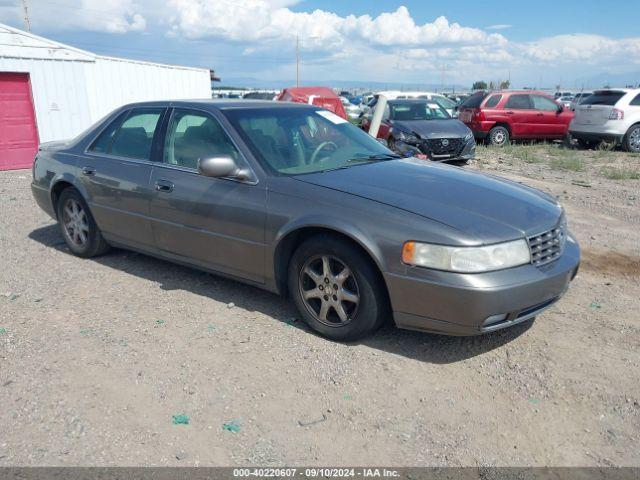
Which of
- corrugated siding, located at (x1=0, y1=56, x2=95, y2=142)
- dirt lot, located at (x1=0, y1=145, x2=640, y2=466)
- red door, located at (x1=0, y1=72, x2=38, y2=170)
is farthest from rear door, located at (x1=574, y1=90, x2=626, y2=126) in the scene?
red door, located at (x1=0, y1=72, x2=38, y2=170)

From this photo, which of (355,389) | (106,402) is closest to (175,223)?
(106,402)

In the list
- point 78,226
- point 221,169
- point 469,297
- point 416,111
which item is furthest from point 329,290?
point 416,111

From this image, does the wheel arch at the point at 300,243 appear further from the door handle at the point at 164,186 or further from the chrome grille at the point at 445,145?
the chrome grille at the point at 445,145

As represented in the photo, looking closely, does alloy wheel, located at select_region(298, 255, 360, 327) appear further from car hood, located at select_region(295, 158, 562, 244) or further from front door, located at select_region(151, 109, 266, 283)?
car hood, located at select_region(295, 158, 562, 244)

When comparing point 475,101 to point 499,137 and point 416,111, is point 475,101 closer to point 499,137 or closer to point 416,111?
point 499,137

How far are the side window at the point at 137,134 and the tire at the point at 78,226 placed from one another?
0.72 m

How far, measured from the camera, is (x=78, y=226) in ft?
18.7


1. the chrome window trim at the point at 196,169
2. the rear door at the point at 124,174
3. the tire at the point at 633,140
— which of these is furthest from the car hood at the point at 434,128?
the chrome window trim at the point at 196,169

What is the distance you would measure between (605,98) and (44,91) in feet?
46.1

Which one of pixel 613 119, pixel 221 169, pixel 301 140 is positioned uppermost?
pixel 301 140

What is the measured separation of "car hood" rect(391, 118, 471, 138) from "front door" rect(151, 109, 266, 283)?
8.15 m

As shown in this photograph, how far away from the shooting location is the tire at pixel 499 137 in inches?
627

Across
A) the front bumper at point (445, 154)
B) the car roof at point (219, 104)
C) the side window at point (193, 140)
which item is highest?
the car roof at point (219, 104)

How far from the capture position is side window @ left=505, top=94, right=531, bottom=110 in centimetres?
1599
